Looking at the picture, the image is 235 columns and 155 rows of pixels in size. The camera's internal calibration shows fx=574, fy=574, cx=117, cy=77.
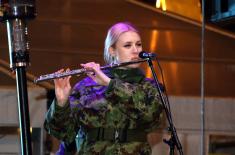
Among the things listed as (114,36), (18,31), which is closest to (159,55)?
(114,36)

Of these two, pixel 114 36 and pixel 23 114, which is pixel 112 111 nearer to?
pixel 114 36

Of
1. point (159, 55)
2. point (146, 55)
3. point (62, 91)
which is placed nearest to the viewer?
point (146, 55)

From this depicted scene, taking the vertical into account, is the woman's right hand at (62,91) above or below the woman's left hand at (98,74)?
below

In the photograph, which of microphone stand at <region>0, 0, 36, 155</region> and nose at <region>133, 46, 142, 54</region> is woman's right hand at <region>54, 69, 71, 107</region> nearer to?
nose at <region>133, 46, 142, 54</region>

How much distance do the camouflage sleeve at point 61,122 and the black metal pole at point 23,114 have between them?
2.85 feet

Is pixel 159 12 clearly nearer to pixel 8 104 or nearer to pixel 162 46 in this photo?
pixel 162 46

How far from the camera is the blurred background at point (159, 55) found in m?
3.53

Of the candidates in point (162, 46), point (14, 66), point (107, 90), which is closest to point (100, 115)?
point (107, 90)

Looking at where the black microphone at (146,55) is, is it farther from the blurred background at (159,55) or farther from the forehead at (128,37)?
the blurred background at (159,55)

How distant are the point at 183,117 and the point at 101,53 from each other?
0.91 meters

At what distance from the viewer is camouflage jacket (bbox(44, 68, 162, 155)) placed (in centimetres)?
237

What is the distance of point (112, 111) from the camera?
2.38m

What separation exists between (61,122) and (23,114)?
938mm

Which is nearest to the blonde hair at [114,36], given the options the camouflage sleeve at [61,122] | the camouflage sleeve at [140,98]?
the camouflage sleeve at [140,98]
